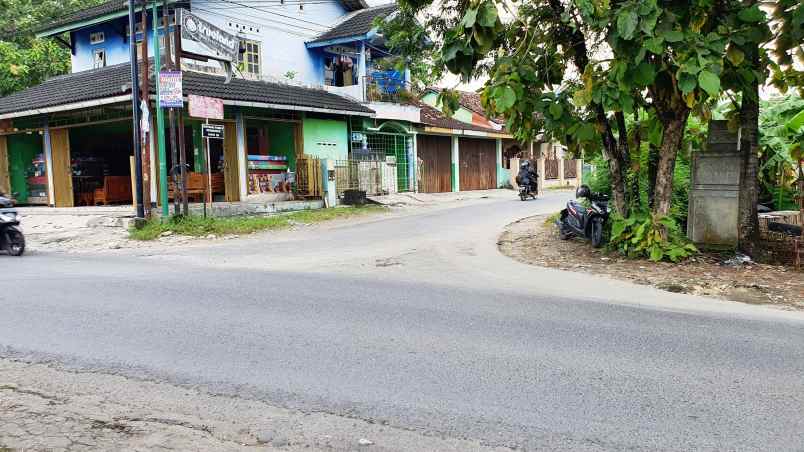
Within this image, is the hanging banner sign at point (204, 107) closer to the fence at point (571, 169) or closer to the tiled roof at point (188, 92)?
the tiled roof at point (188, 92)

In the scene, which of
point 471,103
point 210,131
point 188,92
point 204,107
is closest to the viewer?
point 210,131

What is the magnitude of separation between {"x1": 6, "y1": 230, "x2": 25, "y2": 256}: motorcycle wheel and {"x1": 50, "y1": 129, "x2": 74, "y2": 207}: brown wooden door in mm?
8133

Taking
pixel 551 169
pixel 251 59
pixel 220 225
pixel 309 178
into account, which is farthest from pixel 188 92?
pixel 551 169

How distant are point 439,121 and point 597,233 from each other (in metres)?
18.2

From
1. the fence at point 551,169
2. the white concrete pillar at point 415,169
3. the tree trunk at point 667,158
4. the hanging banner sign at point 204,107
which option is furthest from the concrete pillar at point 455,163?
the tree trunk at point 667,158

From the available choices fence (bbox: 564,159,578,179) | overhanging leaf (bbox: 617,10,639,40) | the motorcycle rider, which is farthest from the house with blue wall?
fence (bbox: 564,159,578,179)

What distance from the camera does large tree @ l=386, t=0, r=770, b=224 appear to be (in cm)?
757

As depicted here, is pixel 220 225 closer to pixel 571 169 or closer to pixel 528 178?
pixel 528 178

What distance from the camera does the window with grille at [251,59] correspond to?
68.7ft

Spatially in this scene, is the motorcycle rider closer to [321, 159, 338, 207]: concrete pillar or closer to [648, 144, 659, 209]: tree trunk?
[321, 159, 338, 207]: concrete pillar

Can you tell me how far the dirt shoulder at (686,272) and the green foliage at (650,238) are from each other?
0.15 metres

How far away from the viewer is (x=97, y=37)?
21.2 m

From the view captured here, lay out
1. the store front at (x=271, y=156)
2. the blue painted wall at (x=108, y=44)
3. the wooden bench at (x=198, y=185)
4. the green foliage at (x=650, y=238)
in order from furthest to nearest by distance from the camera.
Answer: the blue painted wall at (x=108, y=44) < the store front at (x=271, y=156) < the wooden bench at (x=198, y=185) < the green foliage at (x=650, y=238)

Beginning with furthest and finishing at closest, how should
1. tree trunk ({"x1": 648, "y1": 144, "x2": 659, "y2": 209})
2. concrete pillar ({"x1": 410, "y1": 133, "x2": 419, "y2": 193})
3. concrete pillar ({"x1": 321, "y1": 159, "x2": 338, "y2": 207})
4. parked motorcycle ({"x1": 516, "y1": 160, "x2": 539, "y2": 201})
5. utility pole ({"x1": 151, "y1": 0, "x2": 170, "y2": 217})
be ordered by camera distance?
concrete pillar ({"x1": 410, "y1": 133, "x2": 419, "y2": 193}) → parked motorcycle ({"x1": 516, "y1": 160, "x2": 539, "y2": 201}) → concrete pillar ({"x1": 321, "y1": 159, "x2": 338, "y2": 207}) → utility pole ({"x1": 151, "y1": 0, "x2": 170, "y2": 217}) → tree trunk ({"x1": 648, "y1": 144, "x2": 659, "y2": 209})
